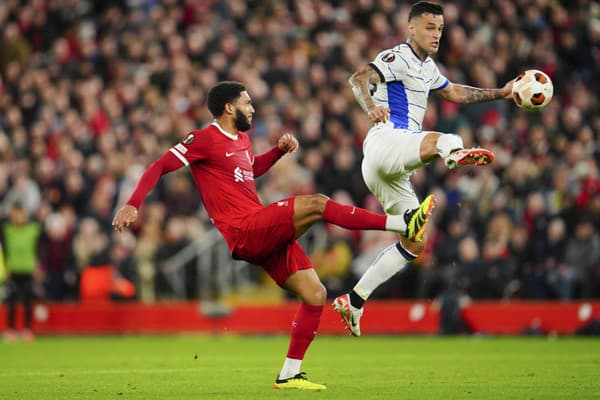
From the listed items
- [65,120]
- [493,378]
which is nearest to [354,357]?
[493,378]

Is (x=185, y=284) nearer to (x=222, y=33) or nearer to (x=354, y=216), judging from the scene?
(x=222, y=33)

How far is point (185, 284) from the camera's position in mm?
21281

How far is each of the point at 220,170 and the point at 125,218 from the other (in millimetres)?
1113

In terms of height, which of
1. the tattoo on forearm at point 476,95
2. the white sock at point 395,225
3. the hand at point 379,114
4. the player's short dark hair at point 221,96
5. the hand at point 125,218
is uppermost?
the tattoo on forearm at point 476,95

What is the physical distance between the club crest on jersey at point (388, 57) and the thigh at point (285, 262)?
2.01 meters

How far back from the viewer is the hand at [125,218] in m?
9.27

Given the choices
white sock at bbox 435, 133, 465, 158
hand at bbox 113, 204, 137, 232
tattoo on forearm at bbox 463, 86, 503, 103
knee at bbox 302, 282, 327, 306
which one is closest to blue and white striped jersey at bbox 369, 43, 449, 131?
tattoo on forearm at bbox 463, 86, 503, 103

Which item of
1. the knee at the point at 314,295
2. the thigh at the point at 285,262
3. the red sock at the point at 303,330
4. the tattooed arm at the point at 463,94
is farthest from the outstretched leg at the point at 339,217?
the tattooed arm at the point at 463,94

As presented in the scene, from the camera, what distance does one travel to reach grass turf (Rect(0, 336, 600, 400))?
31.8 ft

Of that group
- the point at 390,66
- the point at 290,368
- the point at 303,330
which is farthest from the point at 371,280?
the point at 390,66

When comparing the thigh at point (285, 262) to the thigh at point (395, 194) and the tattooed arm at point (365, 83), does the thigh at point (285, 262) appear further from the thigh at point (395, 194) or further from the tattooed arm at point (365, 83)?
the tattooed arm at point (365, 83)

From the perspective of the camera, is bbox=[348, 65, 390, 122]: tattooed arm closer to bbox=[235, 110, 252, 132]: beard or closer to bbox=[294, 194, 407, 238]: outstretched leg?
bbox=[235, 110, 252, 132]: beard

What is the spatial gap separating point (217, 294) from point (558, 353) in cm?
795

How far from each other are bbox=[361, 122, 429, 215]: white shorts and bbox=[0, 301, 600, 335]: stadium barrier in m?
8.09
